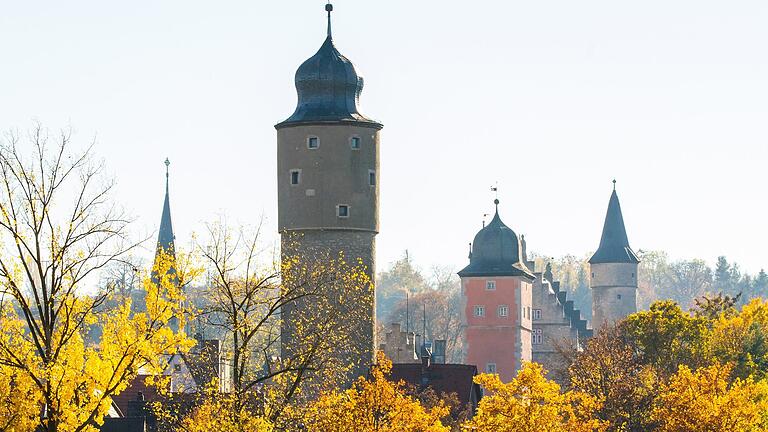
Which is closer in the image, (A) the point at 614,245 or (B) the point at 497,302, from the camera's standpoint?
(B) the point at 497,302

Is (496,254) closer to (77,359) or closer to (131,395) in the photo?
(131,395)

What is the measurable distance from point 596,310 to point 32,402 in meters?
84.9

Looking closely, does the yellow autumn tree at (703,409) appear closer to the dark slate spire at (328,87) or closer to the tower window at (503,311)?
the dark slate spire at (328,87)

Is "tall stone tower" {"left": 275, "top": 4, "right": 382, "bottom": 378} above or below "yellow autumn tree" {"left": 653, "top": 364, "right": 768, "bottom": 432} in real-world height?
above

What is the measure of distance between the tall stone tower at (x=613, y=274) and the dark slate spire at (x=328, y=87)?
57.8 metres

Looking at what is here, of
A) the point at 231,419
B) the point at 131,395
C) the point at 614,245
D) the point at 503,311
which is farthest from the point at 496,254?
the point at 231,419

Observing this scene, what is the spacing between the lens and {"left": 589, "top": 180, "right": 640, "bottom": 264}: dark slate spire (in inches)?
4476

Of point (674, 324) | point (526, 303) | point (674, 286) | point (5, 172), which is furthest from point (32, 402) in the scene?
point (674, 286)

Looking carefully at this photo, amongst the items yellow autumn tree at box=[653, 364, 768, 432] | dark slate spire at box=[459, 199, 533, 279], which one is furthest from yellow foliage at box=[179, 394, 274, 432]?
dark slate spire at box=[459, 199, 533, 279]

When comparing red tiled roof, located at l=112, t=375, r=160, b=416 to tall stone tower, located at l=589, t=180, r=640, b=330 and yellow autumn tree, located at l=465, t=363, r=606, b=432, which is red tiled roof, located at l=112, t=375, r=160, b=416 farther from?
tall stone tower, located at l=589, t=180, r=640, b=330

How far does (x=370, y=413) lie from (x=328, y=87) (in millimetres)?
16537

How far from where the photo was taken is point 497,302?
87.9 meters

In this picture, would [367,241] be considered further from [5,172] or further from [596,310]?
[596,310]

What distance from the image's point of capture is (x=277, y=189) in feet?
185
